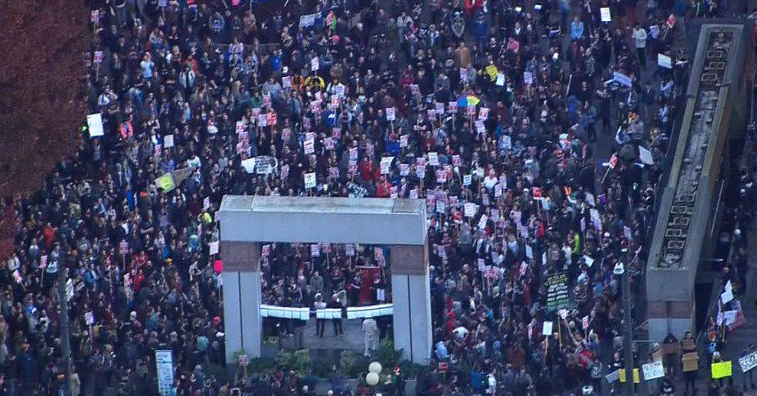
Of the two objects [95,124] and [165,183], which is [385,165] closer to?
[165,183]

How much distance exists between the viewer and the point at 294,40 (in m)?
82.4

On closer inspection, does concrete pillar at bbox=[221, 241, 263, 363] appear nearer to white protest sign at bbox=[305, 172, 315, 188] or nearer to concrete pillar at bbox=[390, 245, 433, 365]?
concrete pillar at bbox=[390, 245, 433, 365]

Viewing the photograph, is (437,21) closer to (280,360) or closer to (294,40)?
(294,40)

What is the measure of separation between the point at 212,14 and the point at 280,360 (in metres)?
15.9

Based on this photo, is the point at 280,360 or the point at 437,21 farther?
the point at 437,21

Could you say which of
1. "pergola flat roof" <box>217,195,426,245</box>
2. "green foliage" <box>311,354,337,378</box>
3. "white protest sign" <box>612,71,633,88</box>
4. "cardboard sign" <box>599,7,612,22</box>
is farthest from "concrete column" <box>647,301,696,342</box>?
"cardboard sign" <box>599,7,612,22</box>

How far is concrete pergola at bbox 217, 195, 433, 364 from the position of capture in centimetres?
7119

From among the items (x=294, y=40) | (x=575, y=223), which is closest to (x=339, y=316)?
(x=575, y=223)

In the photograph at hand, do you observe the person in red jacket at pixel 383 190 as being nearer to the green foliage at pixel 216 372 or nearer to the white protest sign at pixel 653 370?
the green foliage at pixel 216 372

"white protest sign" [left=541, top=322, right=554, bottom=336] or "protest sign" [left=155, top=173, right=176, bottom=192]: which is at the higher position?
"protest sign" [left=155, top=173, right=176, bottom=192]

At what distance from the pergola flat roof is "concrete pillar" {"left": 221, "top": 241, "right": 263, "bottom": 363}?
367 millimetres

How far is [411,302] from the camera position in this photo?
7138 cm

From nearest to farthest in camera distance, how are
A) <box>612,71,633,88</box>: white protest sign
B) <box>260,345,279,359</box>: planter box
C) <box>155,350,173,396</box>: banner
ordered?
<box>155,350,173,396</box>: banner → <box>260,345,279,359</box>: planter box → <box>612,71,633,88</box>: white protest sign

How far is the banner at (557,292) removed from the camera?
70562 millimetres
